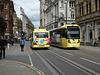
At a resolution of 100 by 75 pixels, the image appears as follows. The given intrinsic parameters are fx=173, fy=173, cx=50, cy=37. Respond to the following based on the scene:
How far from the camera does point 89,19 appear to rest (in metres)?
34.7

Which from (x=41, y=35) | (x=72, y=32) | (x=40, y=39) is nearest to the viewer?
(x=72, y=32)

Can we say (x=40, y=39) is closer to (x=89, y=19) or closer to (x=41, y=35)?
(x=41, y=35)

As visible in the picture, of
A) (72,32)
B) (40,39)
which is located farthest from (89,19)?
(40,39)

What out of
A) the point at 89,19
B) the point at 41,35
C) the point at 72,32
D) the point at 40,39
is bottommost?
the point at 40,39

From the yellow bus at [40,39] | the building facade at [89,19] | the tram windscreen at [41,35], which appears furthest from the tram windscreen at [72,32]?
the building facade at [89,19]

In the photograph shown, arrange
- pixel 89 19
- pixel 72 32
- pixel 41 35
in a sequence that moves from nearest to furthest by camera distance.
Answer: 1. pixel 72 32
2. pixel 41 35
3. pixel 89 19

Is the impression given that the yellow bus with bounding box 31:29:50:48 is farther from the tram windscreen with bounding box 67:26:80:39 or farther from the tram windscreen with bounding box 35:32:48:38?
the tram windscreen with bounding box 67:26:80:39

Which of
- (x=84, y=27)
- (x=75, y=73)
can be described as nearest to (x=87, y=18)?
(x=84, y=27)

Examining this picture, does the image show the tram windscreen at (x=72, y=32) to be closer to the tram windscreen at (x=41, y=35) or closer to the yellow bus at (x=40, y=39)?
the yellow bus at (x=40, y=39)

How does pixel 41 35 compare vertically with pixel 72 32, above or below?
below

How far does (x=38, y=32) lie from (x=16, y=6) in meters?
100

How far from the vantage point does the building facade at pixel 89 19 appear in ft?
105

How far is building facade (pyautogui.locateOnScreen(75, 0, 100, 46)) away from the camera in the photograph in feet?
105

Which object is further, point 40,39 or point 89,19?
point 89,19
